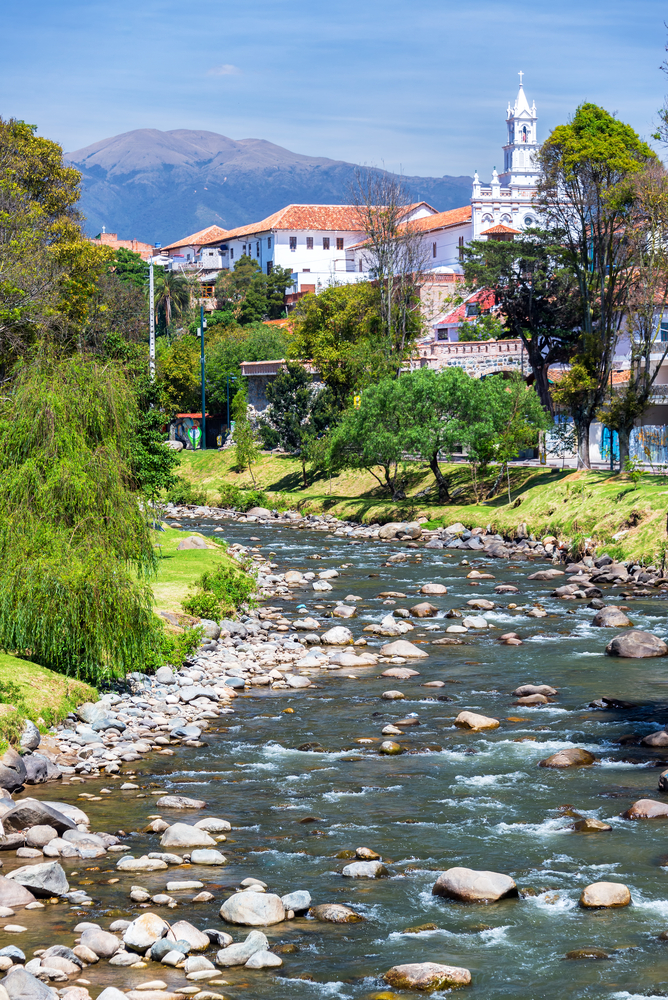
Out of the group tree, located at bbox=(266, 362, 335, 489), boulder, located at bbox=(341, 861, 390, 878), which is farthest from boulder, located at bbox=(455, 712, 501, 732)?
tree, located at bbox=(266, 362, 335, 489)

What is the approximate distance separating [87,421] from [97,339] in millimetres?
38523

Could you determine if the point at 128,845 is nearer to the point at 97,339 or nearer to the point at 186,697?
the point at 186,697

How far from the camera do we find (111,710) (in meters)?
22.1

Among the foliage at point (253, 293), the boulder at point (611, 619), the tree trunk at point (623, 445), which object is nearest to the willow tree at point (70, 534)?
the boulder at point (611, 619)

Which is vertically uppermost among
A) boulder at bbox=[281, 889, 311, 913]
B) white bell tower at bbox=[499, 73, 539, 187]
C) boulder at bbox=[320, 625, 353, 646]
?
white bell tower at bbox=[499, 73, 539, 187]

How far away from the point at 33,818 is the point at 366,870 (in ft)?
15.8

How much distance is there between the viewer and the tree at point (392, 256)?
75.0 metres

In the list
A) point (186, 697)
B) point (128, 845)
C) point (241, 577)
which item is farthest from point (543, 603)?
point (128, 845)

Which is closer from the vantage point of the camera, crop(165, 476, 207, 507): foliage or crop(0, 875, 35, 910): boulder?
crop(0, 875, 35, 910): boulder

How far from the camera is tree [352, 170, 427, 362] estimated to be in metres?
75.0

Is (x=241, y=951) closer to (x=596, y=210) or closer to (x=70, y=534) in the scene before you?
(x=70, y=534)

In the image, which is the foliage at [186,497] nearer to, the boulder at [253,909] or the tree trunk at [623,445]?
the tree trunk at [623,445]

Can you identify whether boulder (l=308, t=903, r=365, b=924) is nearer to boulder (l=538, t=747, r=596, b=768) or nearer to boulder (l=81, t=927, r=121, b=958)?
boulder (l=81, t=927, r=121, b=958)

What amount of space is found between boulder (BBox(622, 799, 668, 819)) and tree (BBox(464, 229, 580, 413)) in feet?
162
